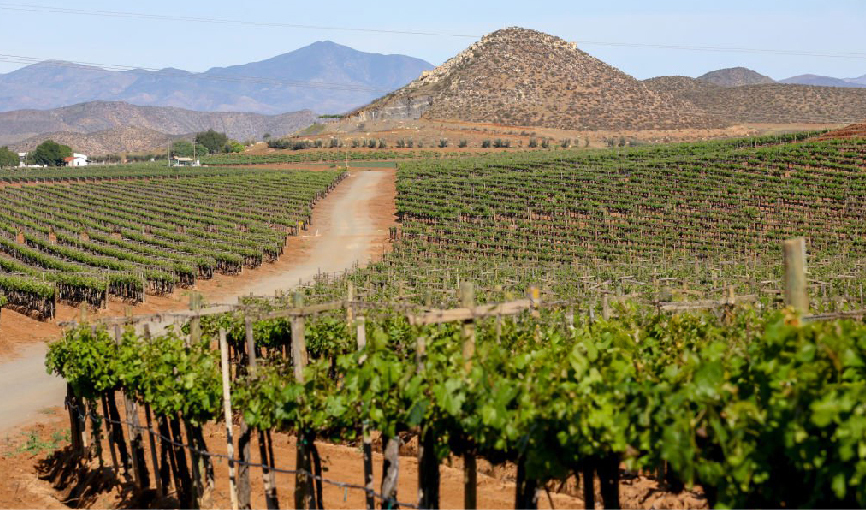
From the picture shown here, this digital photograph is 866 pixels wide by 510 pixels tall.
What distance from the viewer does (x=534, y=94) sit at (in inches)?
6211

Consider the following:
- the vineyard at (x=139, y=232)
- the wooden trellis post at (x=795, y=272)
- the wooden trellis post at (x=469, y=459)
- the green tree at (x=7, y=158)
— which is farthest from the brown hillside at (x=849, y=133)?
the green tree at (x=7, y=158)

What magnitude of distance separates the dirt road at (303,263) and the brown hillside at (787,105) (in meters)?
103

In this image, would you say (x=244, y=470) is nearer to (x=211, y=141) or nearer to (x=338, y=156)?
(x=338, y=156)

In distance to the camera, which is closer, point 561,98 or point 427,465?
point 427,465

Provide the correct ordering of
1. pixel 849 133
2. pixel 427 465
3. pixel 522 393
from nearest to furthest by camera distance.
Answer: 1. pixel 522 393
2. pixel 427 465
3. pixel 849 133

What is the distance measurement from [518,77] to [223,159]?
58.6 metres

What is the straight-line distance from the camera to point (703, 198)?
209 feet

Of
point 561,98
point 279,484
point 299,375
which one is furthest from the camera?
point 561,98

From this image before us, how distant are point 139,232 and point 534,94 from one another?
359 feet

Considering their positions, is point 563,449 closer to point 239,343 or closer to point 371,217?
point 239,343

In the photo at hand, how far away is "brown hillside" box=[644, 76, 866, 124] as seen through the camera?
170 m

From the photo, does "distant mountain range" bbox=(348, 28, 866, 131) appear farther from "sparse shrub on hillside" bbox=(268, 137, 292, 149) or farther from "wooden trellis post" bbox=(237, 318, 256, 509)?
"wooden trellis post" bbox=(237, 318, 256, 509)

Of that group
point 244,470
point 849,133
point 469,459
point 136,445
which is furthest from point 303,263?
point 849,133

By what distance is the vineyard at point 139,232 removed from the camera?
38781 millimetres
